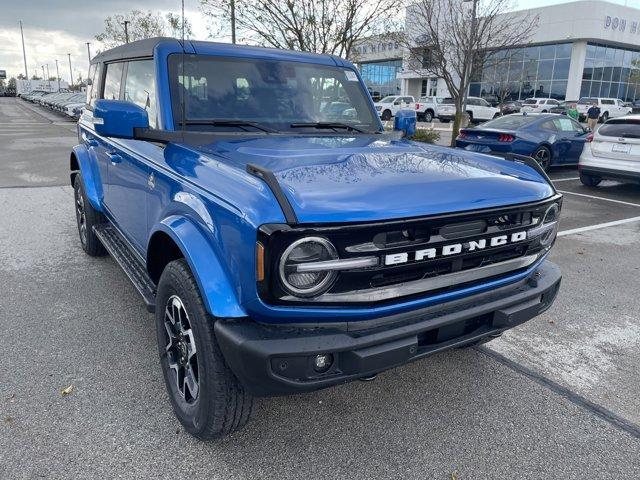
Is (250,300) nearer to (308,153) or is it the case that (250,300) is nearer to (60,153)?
(308,153)

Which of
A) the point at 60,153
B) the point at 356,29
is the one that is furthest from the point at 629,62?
the point at 60,153

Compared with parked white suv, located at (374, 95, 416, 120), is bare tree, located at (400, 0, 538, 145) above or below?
above

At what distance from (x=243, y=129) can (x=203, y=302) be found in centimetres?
142

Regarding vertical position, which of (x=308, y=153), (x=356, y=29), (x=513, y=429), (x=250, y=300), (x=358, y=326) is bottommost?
(x=513, y=429)

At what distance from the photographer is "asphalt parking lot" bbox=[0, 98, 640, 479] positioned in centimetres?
238

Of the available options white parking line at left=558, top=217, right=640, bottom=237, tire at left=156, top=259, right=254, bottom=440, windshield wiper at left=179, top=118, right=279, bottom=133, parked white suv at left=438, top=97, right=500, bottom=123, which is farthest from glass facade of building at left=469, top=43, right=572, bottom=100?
tire at left=156, top=259, right=254, bottom=440

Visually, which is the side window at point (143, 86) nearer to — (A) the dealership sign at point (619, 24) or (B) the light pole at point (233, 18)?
(B) the light pole at point (233, 18)

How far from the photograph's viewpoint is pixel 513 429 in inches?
105

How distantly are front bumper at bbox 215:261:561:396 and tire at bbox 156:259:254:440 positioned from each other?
0.16m

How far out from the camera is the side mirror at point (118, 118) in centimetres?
277

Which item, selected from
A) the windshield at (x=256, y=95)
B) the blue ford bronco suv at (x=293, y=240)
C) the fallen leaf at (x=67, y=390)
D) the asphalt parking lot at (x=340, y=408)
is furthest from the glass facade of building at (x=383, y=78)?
the fallen leaf at (x=67, y=390)

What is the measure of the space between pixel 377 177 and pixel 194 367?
128cm

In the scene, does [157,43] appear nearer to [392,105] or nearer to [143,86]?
[143,86]

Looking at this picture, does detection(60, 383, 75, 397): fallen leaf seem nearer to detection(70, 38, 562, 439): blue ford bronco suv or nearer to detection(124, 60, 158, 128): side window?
detection(70, 38, 562, 439): blue ford bronco suv
